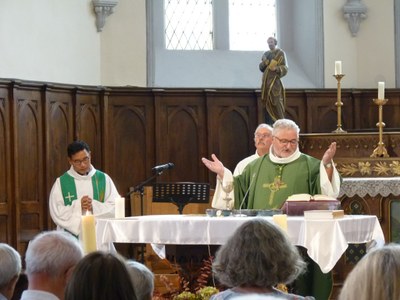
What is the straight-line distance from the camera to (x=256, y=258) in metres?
4.02

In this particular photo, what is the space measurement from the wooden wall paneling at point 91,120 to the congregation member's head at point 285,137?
225 inches

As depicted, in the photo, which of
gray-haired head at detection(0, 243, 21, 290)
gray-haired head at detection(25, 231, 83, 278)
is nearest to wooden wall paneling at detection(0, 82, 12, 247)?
gray-haired head at detection(0, 243, 21, 290)

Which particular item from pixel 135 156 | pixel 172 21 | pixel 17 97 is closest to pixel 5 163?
pixel 17 97

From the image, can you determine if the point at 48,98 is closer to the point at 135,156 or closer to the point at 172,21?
the point at 135,156

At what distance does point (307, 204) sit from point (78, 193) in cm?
294

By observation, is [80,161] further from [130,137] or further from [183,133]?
Result: [183,133]

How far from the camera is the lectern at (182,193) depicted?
26.6ft

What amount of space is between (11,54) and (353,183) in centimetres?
Answer: 493

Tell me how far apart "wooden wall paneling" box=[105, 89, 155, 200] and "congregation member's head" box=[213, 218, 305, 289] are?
9507 mm

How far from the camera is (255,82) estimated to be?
14.9 m

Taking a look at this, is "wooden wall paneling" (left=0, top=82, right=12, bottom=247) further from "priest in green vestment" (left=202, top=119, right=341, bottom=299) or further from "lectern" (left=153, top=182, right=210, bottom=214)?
"priest in green vestment" (left=202, top=119, right=341, bottom=299)

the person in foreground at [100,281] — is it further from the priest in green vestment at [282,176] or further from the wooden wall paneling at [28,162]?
the wooden wall paneling at [28,162]

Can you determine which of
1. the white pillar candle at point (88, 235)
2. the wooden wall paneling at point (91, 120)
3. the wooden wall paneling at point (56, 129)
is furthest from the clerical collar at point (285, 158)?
the wooden wall paneling at point (91, 120)

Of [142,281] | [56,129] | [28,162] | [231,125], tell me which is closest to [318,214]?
[142,281]
